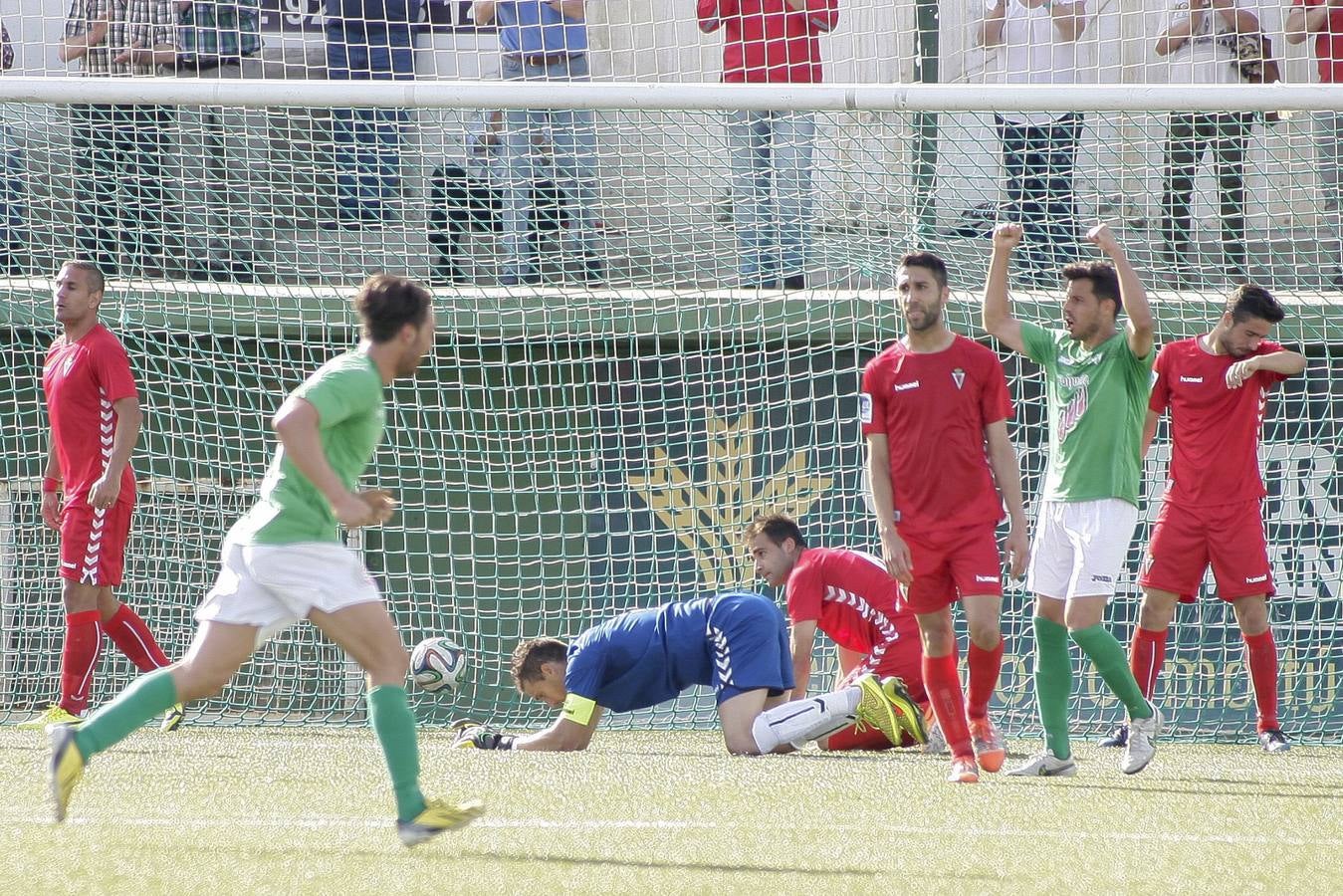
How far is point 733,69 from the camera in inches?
328

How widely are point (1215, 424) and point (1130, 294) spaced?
180cm

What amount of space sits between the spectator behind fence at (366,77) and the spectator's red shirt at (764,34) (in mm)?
1651

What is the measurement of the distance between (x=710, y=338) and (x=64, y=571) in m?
3.93

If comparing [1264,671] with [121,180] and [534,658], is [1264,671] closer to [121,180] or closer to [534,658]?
[534,658]

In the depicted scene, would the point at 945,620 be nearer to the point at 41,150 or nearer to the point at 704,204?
the point at 704,204

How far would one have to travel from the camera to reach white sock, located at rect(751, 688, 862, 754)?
20.5 feet

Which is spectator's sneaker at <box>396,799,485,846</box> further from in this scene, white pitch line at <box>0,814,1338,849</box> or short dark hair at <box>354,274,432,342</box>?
short dark hair at <box>354,274,432,342</box>

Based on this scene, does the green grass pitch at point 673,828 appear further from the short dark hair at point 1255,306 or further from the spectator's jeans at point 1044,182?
the spectator's jeans at point 1044,182

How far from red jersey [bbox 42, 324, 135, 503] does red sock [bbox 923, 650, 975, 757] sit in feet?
12.4

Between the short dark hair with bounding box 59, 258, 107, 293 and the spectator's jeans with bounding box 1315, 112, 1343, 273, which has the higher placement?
the spectator's jeans with bounding box 1315, 112, 1343, 273

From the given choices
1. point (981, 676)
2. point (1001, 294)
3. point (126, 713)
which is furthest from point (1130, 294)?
point (126, 713)

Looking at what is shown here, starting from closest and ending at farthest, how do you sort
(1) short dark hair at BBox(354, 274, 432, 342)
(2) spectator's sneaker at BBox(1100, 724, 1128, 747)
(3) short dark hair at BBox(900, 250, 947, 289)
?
(1) short dark hair at BBox(354, 274, 432, 342) → (3) short dark hair at BBox(900, 250, 947, 289) → (2) spectator's sneaker at BBox(1100, 724, 1128, 747)

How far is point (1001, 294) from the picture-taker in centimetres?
562

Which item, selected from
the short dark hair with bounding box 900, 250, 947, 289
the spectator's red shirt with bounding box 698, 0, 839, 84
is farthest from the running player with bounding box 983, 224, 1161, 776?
the spectator's red shirt with bounding box 698, 0, 839, 84
